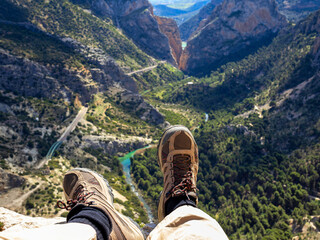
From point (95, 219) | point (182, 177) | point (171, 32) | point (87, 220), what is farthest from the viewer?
point (171, 32)

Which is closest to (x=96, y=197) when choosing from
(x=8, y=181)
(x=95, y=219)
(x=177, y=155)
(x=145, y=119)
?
(x=95, y=219)

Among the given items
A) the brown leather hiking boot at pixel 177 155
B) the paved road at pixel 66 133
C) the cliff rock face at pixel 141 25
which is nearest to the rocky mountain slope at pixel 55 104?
the paved road at pixel 66 133

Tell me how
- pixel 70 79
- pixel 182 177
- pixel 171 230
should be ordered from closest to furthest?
1. pixel 171 230
2. pixel 182 177
3. pixel 70 79

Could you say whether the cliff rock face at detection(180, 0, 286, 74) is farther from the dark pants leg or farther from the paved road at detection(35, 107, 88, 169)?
the dark pants leg

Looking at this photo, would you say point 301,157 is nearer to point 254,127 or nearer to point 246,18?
point 254,127

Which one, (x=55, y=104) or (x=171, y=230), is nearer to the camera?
(x=171, y=230)

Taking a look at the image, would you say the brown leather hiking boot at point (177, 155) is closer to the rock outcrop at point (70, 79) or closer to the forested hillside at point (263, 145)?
the forested hillside at point (263, 145)

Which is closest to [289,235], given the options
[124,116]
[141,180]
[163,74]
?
[141,180]

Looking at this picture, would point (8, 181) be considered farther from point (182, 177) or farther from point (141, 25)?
point (141, 25)
